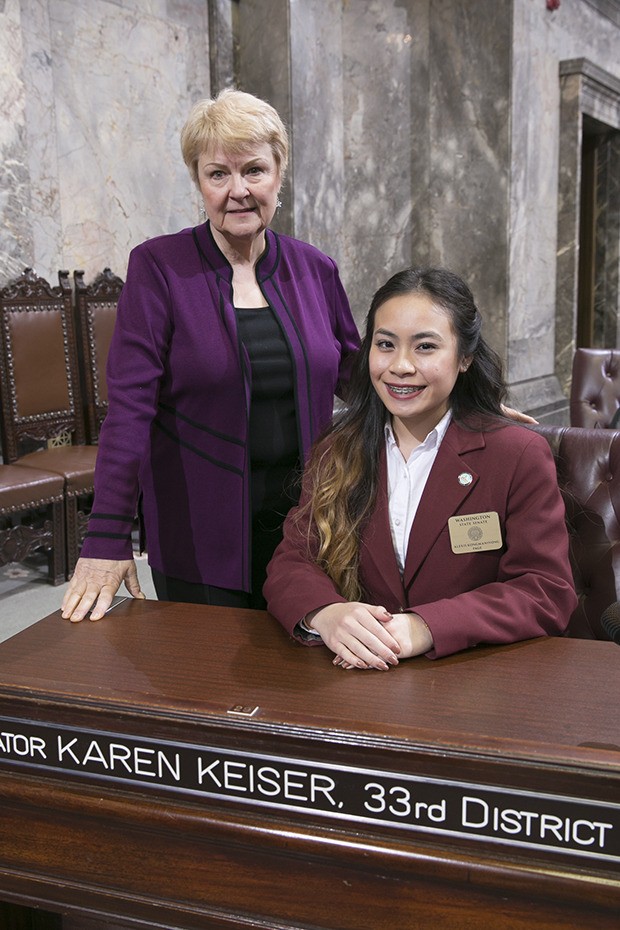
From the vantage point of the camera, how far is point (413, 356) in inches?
65.6

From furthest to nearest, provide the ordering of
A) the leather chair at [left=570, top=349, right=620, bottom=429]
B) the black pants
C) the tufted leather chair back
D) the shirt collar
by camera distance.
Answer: the leather chair at [left=570, top=349, right=620, bottom=429]
the black pants
the tufted leather chair back
the shirt collar

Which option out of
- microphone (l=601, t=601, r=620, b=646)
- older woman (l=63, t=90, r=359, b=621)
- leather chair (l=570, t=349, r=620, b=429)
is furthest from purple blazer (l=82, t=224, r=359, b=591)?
leather chair (l=570, t=349, r=620, b=429)

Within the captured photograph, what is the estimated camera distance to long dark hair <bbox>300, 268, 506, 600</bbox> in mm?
1691

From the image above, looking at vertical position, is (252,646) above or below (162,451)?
below

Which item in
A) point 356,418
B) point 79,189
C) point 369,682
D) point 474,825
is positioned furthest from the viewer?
point 79,189

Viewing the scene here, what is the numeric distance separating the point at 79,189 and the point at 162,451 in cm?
338

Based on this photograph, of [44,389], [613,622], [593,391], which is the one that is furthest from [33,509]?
[613,622]

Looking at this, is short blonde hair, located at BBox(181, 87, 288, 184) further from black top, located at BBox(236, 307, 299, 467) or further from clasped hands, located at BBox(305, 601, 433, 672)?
clasped hands, located at BBox(305, 601, 433, 672)

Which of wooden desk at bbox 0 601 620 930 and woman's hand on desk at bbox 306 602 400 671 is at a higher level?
woman's hand on desk at bbox 306 602 400 671

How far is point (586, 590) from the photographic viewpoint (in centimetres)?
197

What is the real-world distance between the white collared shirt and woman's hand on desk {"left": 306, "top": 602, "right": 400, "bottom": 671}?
0.27 metres

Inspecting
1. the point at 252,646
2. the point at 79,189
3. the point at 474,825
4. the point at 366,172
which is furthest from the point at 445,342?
the point at 366,172

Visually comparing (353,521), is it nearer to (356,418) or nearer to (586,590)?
(356,418)

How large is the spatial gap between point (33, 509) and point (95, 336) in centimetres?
103
